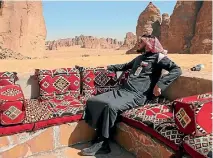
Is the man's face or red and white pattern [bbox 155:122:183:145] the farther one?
the man's face

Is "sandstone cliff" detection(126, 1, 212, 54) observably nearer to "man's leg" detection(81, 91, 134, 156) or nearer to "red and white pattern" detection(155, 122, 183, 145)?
"man's leg" detection(81, 91, 134, 156)

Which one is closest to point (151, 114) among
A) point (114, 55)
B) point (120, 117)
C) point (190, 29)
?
point (120, 117)

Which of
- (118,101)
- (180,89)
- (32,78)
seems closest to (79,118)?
(118,101)

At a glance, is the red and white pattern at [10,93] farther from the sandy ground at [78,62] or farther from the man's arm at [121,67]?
the sandy ground at [78,62]

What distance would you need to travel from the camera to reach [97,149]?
3.54 metres

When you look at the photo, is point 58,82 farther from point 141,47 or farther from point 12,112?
point 141,47

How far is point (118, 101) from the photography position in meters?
3.66

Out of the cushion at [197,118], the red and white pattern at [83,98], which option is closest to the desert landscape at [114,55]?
the red and white pattern at [83,98]

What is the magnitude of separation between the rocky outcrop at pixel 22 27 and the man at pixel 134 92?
15.4 meters

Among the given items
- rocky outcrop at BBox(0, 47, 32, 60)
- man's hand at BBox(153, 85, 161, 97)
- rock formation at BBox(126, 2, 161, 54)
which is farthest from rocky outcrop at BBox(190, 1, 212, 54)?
man's hand at BBox(153, 85, 161, 97)

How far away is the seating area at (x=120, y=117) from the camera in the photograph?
259 centimetres

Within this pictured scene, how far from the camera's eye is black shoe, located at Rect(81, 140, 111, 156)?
350 centimetres

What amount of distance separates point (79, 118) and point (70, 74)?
1039mm

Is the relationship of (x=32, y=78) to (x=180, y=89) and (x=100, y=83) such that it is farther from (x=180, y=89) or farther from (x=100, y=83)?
(x=180, y=89)
